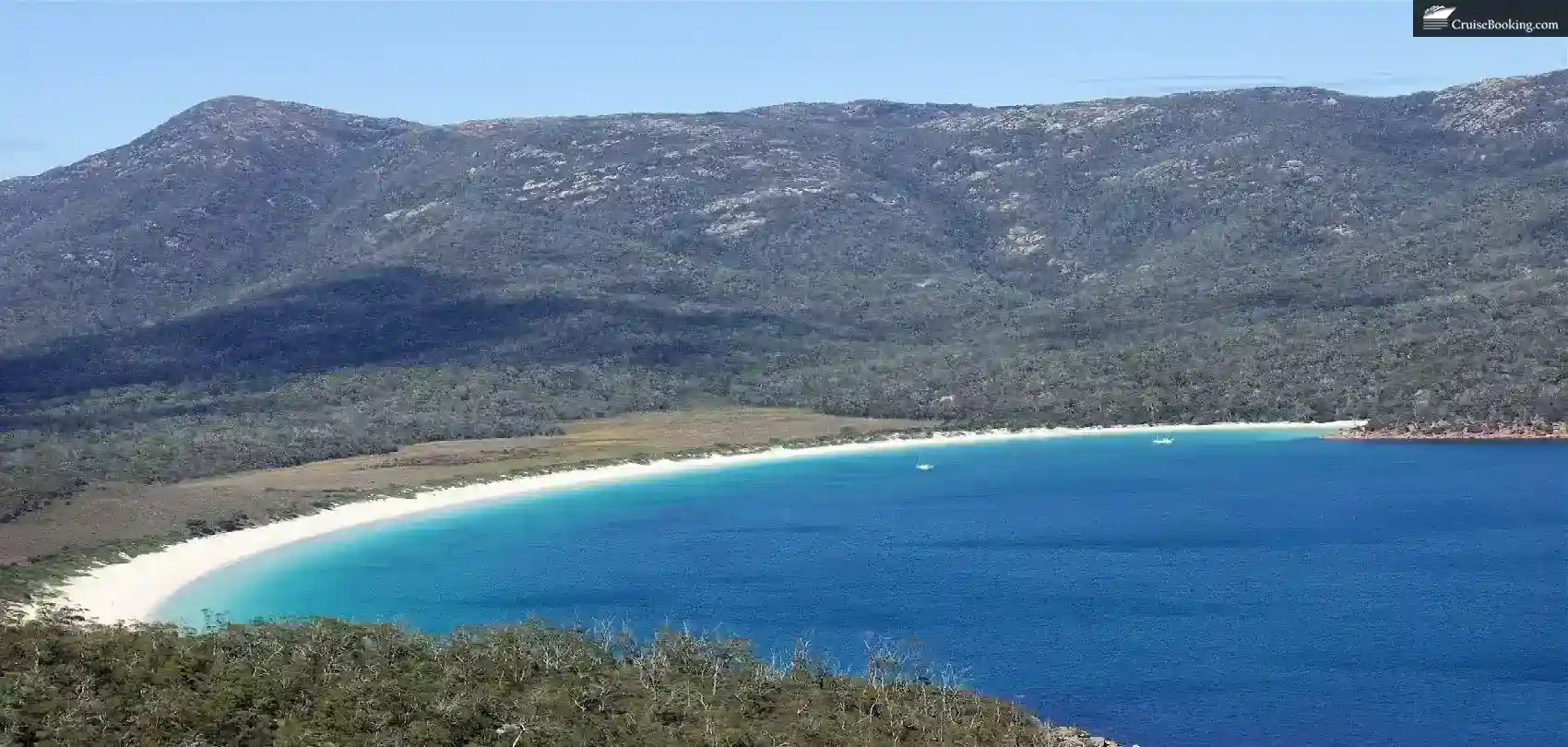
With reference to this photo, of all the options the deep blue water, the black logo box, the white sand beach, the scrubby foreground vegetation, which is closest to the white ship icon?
the black logo box

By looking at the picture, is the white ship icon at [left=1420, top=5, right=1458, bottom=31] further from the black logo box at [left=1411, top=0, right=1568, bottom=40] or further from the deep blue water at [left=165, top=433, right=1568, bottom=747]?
the deep blue water at [left=165, top=433, right=1568, bottom=747]

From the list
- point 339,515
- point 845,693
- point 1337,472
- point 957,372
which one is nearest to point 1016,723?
point 845,693

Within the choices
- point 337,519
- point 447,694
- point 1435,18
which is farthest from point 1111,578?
point 337,519

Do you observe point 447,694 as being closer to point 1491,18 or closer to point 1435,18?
point 1435,18

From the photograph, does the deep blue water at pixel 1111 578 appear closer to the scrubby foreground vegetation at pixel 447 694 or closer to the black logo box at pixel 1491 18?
the scrubby foreground vegetation at pixel 447 694

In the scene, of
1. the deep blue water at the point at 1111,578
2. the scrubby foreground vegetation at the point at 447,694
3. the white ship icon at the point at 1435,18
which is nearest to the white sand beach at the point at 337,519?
the deep blue water at the point at 1111,578
